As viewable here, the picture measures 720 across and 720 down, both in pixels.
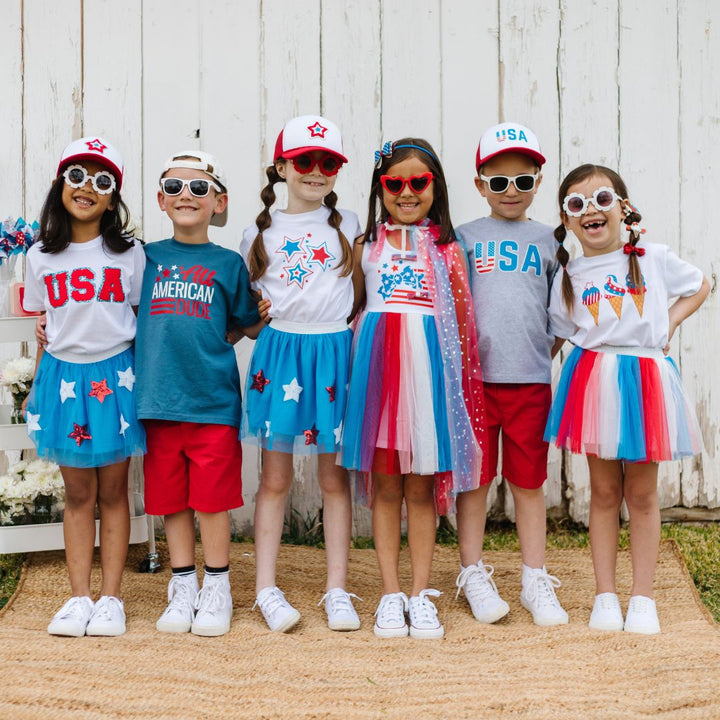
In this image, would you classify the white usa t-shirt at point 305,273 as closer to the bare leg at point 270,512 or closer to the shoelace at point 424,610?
the bare leg at point 270,512

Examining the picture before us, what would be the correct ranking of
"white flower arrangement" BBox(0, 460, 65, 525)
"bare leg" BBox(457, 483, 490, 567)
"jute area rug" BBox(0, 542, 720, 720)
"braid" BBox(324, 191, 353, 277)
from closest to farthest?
"jute area rug" BBox(0, 542, 720, 720) < "braid" BBox(324, 191, 353, 277) < "bare leg" BBox(457, 483, 490, 567) < "white flower arrangement" BBox(0, 460, 65, 525)

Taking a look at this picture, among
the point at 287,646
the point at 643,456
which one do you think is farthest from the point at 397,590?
the point at 643,456

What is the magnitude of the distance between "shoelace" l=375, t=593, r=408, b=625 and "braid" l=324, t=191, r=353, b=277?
0.98m

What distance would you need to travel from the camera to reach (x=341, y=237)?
99.2 inches

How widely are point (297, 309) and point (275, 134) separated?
115cm

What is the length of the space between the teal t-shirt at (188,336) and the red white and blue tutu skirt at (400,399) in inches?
15.6

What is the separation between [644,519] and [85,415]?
1671 millimetres

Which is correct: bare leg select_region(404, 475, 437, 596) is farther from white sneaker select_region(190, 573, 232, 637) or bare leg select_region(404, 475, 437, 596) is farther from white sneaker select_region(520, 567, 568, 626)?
white sneaker select_region(190, 573, 232, 637)

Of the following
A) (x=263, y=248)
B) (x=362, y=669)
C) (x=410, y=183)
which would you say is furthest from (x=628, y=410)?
(x=263, y=248)

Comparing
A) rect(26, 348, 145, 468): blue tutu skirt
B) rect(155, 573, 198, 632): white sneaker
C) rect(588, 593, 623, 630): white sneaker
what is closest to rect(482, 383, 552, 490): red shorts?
rect(588, 593, 623, 630): white sneaker

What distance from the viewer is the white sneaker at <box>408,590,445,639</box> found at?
2.32 meters

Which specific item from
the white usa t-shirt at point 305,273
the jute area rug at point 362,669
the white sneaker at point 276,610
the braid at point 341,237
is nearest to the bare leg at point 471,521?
the jute area rug at point 362,669

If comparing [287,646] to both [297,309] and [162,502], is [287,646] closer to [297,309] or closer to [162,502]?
[162,502]

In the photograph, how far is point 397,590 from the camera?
2451 mm
